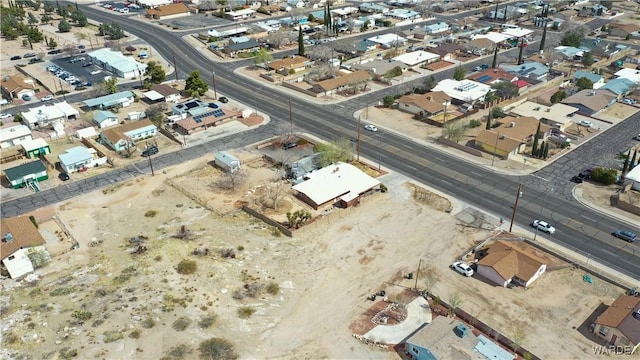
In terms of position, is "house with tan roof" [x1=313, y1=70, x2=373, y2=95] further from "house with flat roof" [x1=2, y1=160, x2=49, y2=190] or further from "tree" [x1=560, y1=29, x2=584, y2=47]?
"tree" [x1=560, y1=29, x2=584, y2=47]

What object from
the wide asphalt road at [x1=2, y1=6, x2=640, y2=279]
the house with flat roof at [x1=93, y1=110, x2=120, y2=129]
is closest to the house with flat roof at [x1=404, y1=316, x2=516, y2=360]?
the wide asphalt road at [x1=2, y1=6, x2=640, y2=279]

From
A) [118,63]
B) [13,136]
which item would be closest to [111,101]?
[13,136]

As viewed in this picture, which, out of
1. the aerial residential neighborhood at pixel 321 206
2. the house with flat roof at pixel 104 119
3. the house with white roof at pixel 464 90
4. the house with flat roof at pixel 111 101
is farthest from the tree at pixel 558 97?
the house with flat roof at pixel 111 101

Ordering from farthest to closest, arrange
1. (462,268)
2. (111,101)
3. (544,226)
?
(111,101), (544,226), (462,268)

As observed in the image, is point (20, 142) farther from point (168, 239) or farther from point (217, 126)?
point (168, 239)

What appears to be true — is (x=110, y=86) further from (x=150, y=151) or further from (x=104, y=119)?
(x=150, y=151)
